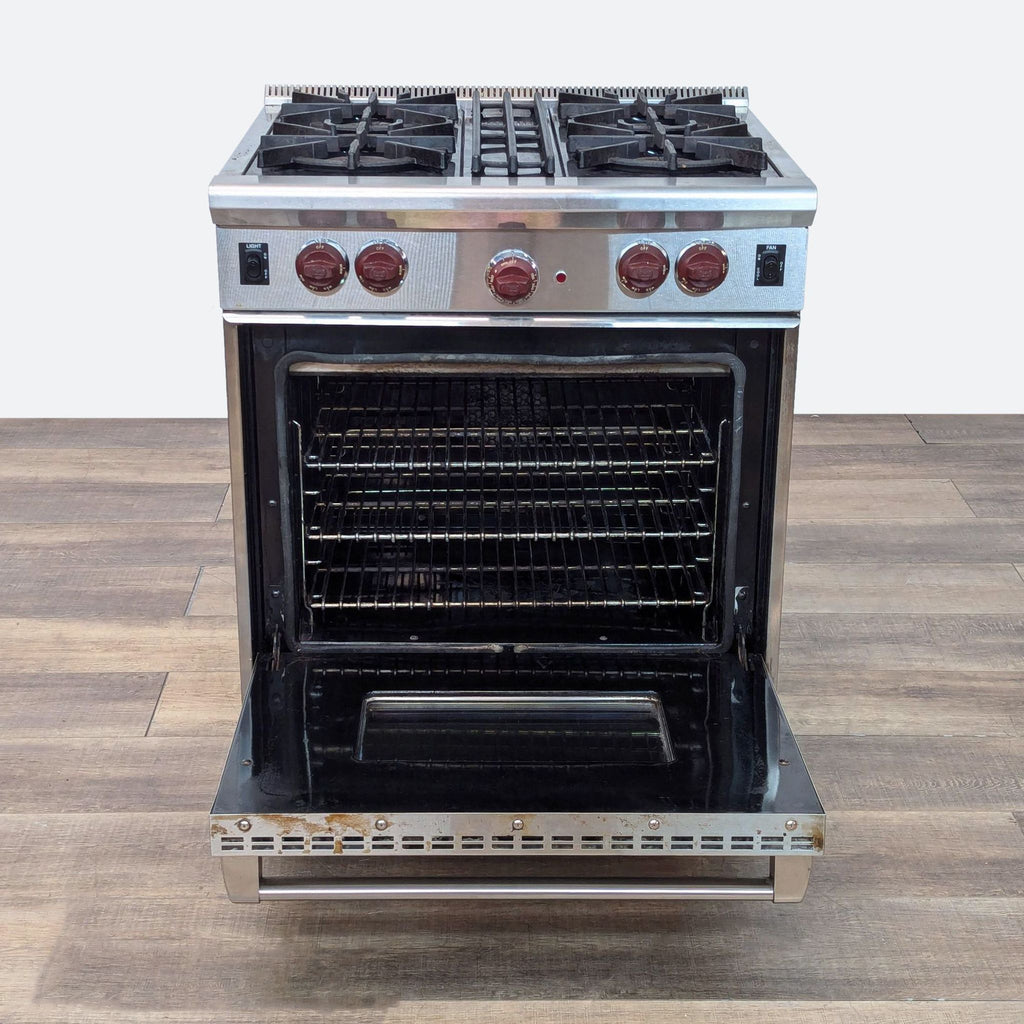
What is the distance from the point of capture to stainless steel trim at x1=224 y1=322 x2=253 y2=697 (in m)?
2.41

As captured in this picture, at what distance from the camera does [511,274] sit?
2.29 meters

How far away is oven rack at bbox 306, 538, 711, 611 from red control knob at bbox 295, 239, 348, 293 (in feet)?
1.94

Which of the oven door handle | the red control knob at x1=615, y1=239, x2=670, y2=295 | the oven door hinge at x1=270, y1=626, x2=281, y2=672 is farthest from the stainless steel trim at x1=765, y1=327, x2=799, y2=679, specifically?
the oven door hinge at x1=270, y1=626, x2=281, y2=672

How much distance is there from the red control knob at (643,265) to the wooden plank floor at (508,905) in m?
1.15

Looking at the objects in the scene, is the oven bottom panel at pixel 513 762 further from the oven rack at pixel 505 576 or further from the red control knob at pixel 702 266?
the red control knob at pixel 702 266

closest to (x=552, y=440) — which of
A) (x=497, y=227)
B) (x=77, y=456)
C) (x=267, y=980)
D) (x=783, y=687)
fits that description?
(x=497, y=227)

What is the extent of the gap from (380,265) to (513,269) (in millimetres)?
217

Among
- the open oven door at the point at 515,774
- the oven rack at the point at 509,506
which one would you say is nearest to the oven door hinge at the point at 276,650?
the open oven door at the point at 515,774

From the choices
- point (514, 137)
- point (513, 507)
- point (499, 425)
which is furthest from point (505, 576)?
point (514, 137)

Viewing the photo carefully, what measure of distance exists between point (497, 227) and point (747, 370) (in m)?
0.54

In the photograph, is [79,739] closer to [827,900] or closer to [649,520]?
[649,520]

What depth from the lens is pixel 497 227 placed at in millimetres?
2275

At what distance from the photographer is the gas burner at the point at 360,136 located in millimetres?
2387

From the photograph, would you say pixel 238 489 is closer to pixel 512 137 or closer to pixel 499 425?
pixel 499 425
